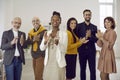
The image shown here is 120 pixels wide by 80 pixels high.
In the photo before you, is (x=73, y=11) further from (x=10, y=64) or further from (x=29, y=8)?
(x=10, y=64)

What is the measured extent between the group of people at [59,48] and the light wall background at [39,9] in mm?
3260

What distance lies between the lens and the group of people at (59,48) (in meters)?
3.10

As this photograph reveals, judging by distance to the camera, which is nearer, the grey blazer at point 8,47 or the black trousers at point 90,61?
the grey blazer at point 8,47

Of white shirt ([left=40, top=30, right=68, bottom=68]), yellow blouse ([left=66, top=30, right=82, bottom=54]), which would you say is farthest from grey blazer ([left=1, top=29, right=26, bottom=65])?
yellow blouse ([left=66, top=30, right=82, bottom=54])

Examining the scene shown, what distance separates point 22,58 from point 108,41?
1.50m

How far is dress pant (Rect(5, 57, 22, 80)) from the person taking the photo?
353cm

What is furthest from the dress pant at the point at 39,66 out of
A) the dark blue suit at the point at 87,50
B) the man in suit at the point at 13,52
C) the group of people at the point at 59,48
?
the dark blue suit at the point at 87,50

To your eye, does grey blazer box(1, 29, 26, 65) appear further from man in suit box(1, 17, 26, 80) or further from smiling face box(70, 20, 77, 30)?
smiling face box(70, 20, 77, 30)

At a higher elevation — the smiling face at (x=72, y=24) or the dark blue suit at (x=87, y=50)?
the smiling face at (x=72, y=24)

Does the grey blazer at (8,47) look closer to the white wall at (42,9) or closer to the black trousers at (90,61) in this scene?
the black trousers at (90,61)

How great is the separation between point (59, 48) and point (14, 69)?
0.95 metres

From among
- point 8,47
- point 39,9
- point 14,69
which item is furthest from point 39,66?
point 39,9

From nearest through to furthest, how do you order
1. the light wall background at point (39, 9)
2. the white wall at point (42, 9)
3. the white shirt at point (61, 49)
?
the white shirt at point (61, 49)
the light wall background at point (39, 9)
the white wall at point (42, 9)

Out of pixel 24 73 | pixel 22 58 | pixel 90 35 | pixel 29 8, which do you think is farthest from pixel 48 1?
pixel 22 58
